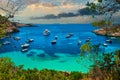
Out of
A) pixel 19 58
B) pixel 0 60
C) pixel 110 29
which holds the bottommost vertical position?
pixel 19 58

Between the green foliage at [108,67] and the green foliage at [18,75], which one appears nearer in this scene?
the green foliage at [108,67]

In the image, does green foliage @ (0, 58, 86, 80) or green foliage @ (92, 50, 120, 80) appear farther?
green foliage @ (0, 58, 86, 80)

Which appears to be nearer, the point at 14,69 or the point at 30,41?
the point at 14,69

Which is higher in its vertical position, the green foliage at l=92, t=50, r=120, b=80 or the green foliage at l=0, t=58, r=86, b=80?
the green foliage at l=92, t=50, r=120, b=80

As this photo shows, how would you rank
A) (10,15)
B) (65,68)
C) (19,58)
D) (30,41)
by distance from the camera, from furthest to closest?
(30,41)
(19,58)
(65,68)
(10,15)

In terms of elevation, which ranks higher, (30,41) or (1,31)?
(1,31)

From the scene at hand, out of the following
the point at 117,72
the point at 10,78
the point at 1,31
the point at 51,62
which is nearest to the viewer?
the point at 1,31

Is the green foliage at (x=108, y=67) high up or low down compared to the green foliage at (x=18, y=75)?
up

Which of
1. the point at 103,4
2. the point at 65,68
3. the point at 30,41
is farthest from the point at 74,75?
the point at 30,41

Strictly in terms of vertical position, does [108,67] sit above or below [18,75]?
above

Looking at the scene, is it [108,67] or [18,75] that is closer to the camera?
[108,67]

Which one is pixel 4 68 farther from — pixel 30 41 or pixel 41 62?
pixel 30 41

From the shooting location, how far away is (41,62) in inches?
2773

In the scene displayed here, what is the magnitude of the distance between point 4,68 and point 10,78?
2989 mm
